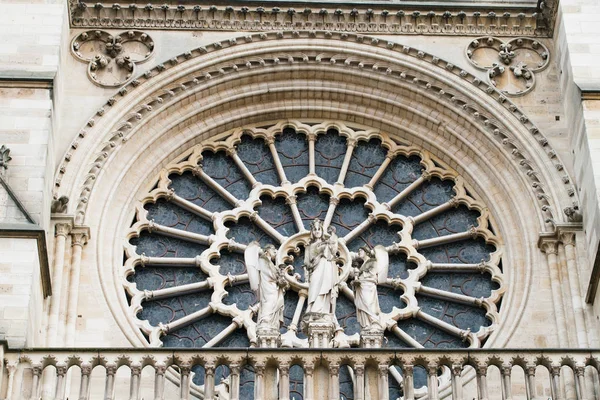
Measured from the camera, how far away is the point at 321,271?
17.0 metres

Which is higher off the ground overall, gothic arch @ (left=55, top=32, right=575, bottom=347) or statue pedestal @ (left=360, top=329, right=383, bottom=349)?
gothic arch @ (left=55, top=32, right=575, bottom=347)

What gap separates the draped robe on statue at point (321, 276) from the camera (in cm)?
1692

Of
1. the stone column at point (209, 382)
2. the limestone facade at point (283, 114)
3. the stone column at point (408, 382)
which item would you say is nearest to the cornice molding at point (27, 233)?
the limestone facade at point (283, 114)

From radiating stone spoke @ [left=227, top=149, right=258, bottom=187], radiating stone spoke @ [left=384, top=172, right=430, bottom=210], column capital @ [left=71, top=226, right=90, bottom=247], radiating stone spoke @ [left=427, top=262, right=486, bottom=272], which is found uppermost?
radiating stone spoke @ [left=227, top=149, right=258, bottom=187]

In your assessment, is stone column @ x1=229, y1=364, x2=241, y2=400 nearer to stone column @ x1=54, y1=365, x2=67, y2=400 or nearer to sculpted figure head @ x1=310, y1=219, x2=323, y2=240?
stone column @ x1=54, y1=365, x2=67, y2=400

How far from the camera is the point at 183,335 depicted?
18.8 m

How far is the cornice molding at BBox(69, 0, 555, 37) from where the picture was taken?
67.7 ft

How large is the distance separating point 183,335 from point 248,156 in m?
2.63

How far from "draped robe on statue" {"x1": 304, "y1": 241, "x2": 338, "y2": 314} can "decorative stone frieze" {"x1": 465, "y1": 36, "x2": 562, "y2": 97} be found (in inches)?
158

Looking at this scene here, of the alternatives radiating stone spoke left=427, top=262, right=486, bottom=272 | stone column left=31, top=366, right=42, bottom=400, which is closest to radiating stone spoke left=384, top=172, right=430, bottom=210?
radiating stone spoke left=427, top=262, right=486, bottom=272

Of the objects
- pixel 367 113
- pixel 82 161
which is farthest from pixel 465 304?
pixel 82 161

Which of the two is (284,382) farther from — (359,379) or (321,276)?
(321,276)

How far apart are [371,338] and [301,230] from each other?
9.90 ft

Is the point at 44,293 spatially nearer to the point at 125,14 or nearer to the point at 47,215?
the point at 47,215
